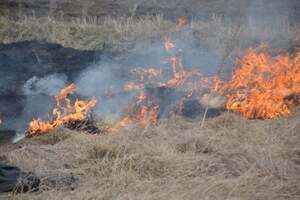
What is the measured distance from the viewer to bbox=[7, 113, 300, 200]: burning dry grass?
4406mm

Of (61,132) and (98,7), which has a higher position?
(98,7)

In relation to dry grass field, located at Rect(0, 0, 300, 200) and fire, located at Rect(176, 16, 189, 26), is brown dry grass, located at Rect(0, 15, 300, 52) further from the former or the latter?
dry grass field, located at Rect(0, 0, 300, 200)

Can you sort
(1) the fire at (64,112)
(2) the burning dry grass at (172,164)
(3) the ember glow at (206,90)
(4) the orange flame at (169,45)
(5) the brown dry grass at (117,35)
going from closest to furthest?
(2) the burning dry grass at (172,164)
(1) the fire at (64,112)
(3) the ember glow at (206,90)
(4) the orange flame at (169,45)
(5) the brown dry grass at (117,35)

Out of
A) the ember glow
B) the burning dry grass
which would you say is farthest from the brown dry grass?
the burning dry grass

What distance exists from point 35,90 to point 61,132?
7.66 feet

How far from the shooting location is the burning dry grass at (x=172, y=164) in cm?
441

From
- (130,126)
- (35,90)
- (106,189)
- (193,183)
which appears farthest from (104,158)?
(35,90)

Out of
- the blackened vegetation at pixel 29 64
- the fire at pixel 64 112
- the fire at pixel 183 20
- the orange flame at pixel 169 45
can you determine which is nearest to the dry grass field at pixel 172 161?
the fire at pixel 64 112

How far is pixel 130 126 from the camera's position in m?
6.65

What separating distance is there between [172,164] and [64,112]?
3390 mm

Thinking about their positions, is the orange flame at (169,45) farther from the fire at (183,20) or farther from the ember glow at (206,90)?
the fire at (183,20)

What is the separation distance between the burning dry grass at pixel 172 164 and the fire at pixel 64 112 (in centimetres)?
96

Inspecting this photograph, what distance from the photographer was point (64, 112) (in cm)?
784

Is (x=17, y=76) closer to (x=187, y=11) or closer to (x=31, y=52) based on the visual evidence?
(x=31, y=52)
